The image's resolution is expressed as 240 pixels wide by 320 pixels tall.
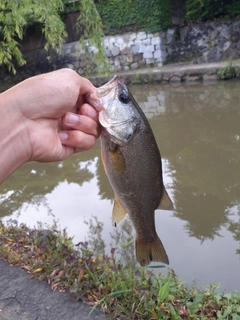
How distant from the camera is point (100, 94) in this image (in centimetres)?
179

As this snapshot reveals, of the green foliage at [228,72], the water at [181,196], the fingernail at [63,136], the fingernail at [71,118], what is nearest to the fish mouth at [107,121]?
the fingernail at [71,118]

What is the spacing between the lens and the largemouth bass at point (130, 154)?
5.67 feet

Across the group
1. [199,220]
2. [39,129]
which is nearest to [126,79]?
[199,220]

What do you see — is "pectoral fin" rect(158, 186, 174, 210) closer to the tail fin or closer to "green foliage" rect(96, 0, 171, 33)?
the tail fin

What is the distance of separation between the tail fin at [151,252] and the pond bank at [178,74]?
10.0m

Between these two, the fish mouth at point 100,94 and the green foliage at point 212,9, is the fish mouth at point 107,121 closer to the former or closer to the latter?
the fish mouth at point 100,94

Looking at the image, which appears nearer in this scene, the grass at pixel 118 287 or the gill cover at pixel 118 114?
the gill cover at pixel 118 114

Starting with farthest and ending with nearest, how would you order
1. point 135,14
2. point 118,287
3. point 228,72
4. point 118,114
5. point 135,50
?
1. point 135,50
2. point 135,14
3. point 228,72
4. point 118,287
5. point 118,114

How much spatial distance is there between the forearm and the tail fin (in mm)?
807

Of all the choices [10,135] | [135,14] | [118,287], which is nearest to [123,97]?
[10,135]

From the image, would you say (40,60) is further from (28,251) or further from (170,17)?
(28,251)

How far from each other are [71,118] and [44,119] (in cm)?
13

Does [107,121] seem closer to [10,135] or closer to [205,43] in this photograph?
[10,135]

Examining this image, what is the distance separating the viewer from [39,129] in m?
1.80
